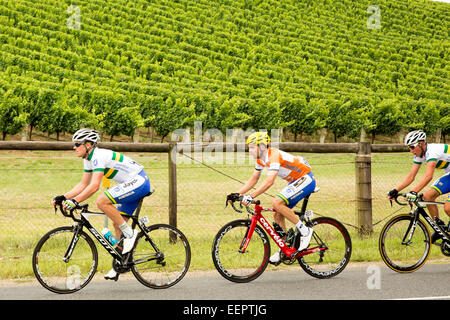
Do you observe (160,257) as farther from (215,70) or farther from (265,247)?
(215,70)

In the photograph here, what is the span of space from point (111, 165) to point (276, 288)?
2.34m

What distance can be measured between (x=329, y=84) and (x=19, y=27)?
3065 cm

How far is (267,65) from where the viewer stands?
58.0 metres

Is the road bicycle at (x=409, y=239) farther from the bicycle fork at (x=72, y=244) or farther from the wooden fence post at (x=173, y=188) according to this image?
the bicycle fork at (x=72, y=244)

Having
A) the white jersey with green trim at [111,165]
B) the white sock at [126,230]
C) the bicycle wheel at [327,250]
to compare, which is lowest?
the bicycle wheel at [327,250]

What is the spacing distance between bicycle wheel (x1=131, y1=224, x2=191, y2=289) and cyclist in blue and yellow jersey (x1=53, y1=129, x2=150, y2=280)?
22 centimetres

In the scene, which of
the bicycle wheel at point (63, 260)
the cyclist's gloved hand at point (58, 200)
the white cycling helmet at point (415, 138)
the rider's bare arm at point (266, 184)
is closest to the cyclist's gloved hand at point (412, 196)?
the white cycling helmet at point (415, 138)

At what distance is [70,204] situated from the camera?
19.5ft

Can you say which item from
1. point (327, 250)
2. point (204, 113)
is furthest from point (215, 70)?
point (327, 250)

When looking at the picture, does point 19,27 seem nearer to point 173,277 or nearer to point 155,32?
point 155,32

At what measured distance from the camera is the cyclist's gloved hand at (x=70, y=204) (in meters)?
5.96

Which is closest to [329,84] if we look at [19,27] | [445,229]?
[19,27]

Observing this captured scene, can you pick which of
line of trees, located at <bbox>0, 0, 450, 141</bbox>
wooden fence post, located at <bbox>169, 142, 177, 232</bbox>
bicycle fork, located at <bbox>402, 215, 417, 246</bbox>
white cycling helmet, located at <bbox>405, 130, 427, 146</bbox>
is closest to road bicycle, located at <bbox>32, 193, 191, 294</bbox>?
wooden fence post, located at <bbox>169, 142, 177, 232</bbox>

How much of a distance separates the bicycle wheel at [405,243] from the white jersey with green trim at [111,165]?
3308 millimetres
